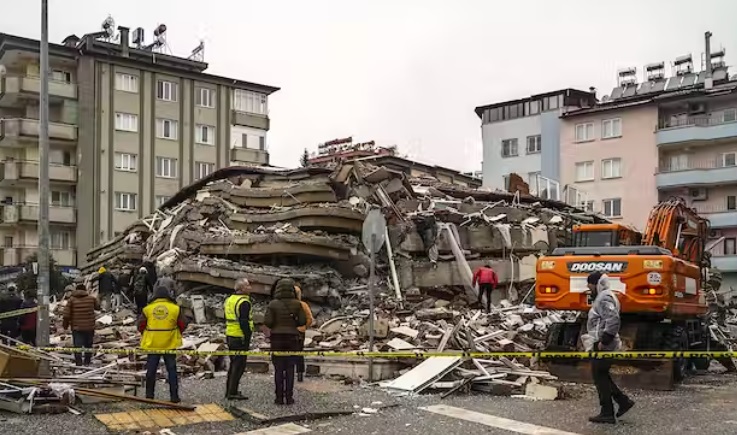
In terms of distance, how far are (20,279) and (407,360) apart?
104 feet

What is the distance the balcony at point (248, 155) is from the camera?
169ft

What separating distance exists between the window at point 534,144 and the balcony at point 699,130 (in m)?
7.46

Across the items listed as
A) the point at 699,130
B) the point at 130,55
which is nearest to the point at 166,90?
the point at 130,55

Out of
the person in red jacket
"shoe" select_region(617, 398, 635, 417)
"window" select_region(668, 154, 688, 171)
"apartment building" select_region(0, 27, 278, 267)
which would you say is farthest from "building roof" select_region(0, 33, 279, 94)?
"shoe" select_region(617, 398, 635, 417)

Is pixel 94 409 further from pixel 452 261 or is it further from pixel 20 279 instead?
pixel 20 279

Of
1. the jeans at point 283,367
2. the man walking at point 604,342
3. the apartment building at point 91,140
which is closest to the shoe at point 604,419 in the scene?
the man walking at point 604,342

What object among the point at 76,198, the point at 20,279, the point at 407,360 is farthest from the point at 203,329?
the point at 76,198

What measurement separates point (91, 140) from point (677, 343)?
39.3 meters

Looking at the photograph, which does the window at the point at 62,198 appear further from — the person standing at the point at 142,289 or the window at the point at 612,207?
the window at the point at 612,207

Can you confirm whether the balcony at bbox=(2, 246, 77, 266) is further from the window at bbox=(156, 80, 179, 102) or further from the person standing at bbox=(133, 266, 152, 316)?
the person standing at bbox=(133, 266, 152, 316)

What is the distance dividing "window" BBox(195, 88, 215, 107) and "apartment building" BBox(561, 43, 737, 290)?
22.2m

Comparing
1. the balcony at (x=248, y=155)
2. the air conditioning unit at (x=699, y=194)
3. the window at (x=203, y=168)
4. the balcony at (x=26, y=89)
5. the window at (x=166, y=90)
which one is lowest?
the air conditioning unit at (x=699, y=194)

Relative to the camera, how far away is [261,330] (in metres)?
18.0

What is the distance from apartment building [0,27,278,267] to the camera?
4531cm
